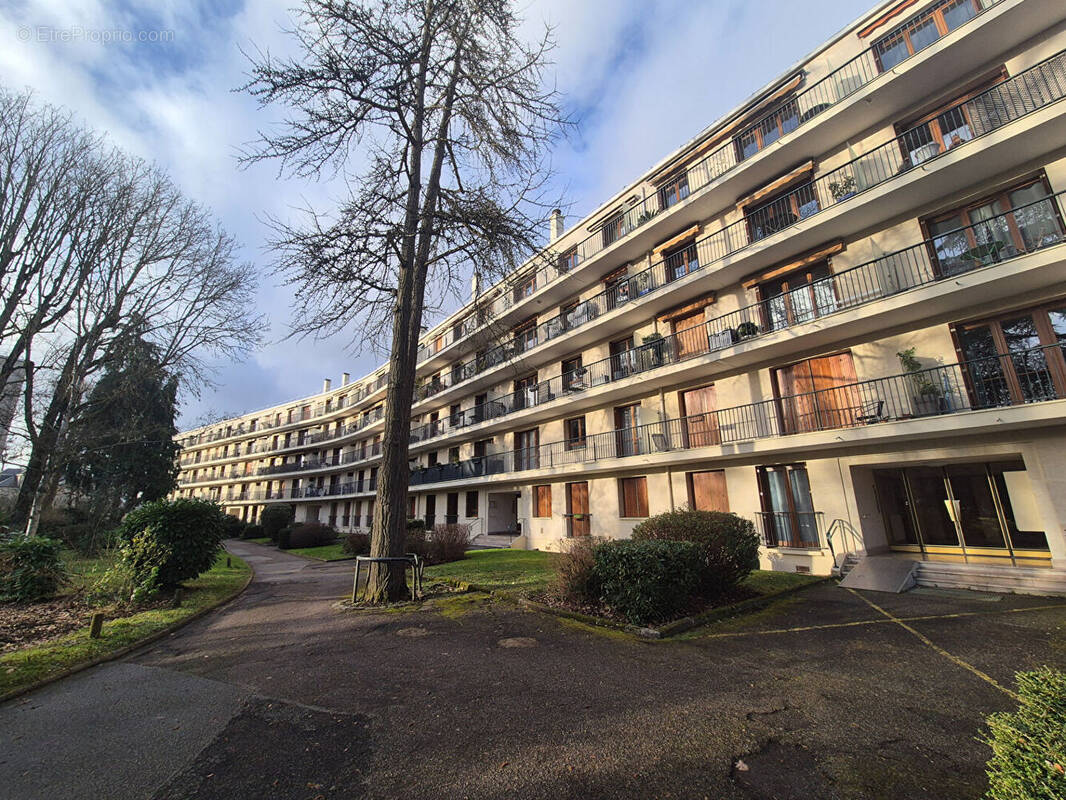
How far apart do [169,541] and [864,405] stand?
16.7 meters

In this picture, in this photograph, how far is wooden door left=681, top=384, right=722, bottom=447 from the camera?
553 inches

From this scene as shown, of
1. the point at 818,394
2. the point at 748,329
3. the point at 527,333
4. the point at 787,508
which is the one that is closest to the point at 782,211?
the point at 748,329

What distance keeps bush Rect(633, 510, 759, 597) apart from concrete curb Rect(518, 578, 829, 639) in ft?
1.65

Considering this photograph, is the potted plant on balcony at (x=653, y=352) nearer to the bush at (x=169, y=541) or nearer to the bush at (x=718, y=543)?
the bush at (x=718, y=543)

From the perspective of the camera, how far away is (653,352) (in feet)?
51.1

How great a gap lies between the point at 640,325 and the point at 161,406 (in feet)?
104

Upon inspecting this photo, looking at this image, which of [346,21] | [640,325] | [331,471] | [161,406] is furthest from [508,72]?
[331,471]

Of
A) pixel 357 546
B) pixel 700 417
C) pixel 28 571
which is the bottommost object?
pixel 357 546

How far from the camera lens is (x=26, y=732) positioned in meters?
3.79

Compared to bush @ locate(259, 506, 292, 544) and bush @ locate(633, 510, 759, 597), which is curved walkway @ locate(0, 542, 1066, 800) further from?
bush @ locate(259, 506, 292, 544)

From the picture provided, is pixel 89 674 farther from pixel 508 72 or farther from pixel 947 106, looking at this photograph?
pixel 947 106

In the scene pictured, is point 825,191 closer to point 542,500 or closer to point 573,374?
point 573,374

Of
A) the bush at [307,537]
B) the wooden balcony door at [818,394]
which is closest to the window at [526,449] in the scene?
the wooden balcony door at [818,394]

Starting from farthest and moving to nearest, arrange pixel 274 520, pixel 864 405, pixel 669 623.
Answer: pixel 274 520
pixel 864 405
pixel 669 623
